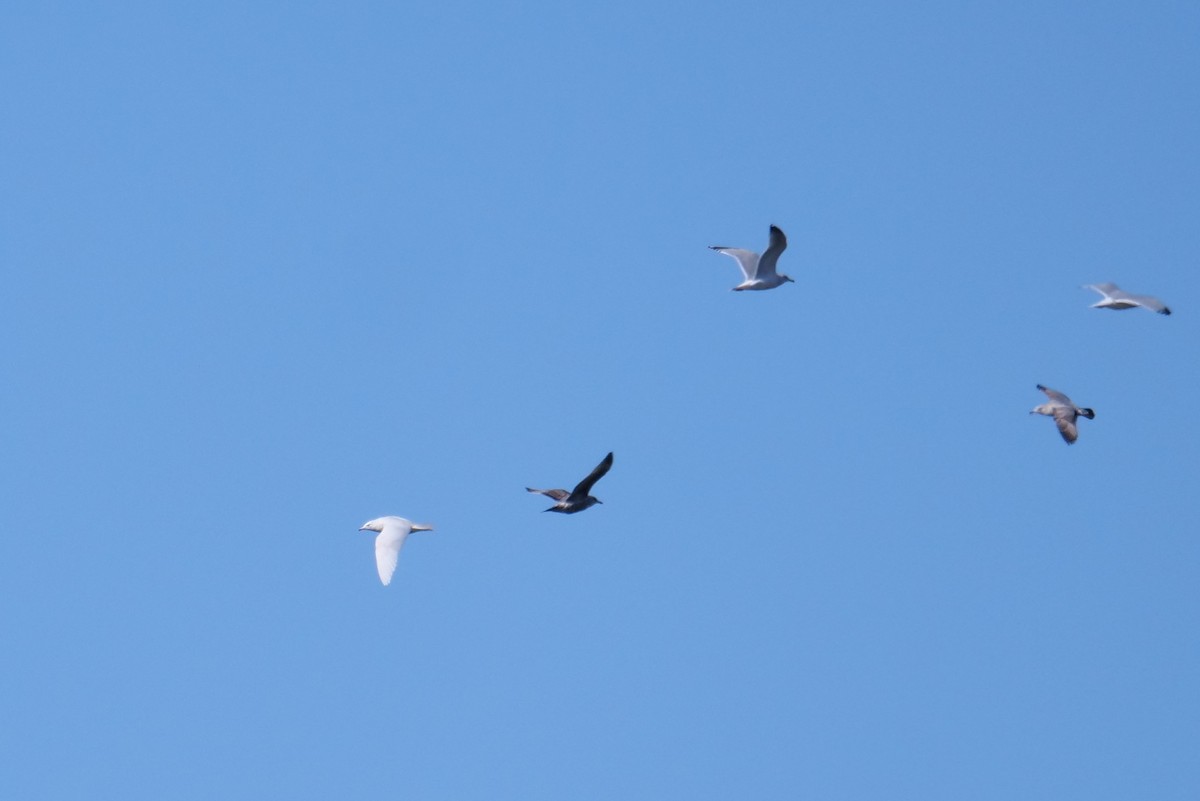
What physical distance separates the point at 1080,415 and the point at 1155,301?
311 centimetres

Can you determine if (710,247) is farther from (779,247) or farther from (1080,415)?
(1080,415)

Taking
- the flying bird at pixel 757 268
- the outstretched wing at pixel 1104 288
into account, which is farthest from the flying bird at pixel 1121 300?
the flying bird at pixel 757 268

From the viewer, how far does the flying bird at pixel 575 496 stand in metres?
42.3

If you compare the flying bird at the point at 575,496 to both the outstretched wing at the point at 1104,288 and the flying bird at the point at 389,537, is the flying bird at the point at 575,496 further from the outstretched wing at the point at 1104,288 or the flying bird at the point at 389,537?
the outstretched wing at the point at 1104,288

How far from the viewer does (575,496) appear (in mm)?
43719

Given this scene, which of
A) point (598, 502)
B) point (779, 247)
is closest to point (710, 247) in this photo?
point (779, 247)

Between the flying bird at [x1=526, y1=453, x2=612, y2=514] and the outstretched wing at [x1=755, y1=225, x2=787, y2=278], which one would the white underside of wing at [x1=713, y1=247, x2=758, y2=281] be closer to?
the outstretched wing at [x1=755, y1=225, x2=787, y2=278]

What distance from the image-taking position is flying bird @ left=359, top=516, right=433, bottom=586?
45.3m

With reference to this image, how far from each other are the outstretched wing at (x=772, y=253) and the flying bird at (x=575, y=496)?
23.3 ft

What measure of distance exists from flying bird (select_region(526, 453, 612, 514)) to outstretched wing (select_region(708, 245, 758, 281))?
289 inches

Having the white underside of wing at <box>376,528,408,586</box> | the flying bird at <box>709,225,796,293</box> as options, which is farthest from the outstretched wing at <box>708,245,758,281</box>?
the white underside of wing at <box>376,528,408,586</box>

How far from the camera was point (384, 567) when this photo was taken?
45.3m

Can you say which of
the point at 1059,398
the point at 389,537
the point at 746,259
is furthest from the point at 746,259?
the point at 389,537

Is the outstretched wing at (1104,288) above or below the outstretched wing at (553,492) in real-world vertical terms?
above
